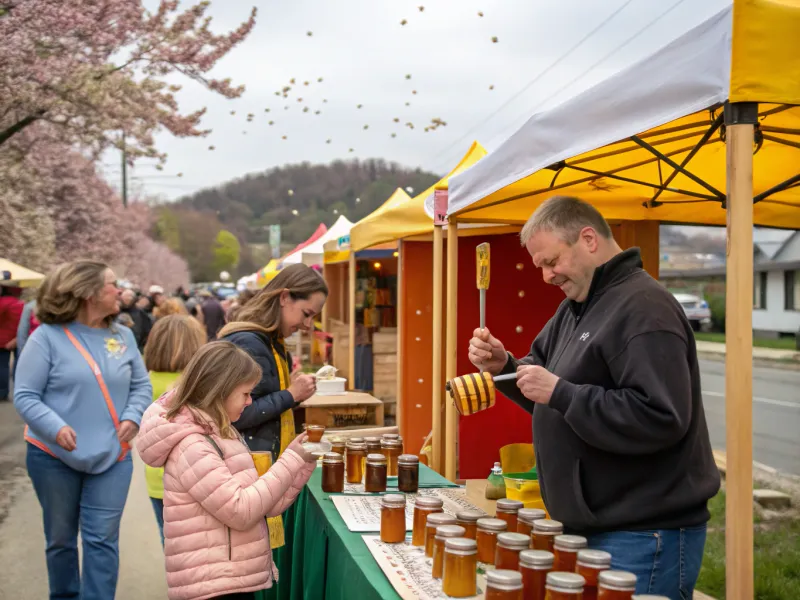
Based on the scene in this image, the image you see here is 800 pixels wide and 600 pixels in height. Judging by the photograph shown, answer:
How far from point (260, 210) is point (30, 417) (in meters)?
66.4

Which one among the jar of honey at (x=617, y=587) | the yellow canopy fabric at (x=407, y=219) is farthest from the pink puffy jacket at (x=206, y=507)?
the yellow canopy fabric at (x=407, y=219)

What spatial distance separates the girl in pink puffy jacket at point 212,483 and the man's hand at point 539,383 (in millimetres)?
974


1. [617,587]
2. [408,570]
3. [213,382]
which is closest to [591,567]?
[617,587]

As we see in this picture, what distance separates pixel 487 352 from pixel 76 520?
2.37 metres

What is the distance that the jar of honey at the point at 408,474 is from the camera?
3494 mm

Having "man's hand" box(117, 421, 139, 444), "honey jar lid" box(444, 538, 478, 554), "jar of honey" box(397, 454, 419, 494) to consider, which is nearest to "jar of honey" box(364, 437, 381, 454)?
"jar of honey" box(397, 454, 419, 494)

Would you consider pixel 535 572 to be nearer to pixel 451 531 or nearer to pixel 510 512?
pixel 451 531

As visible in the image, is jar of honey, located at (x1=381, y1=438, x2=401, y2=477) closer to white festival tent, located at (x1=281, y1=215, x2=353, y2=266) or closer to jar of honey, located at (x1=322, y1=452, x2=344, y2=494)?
jar of honey, located at (x1=322, y1=452, x2=344, y2=494)

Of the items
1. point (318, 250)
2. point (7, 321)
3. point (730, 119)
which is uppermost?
point (318, 250)

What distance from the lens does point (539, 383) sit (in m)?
2.17

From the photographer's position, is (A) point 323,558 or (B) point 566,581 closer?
(B) point 566,581

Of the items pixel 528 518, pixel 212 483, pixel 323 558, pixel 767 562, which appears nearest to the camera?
pixel 528 518

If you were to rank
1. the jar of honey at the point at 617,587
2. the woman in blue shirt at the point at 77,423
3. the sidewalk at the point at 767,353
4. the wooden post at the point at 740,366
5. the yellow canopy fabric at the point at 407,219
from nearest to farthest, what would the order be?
the jar of honey at the point at 617,587
the wooden post at the point at 740,366
the woman in blue shirt at the point at 77,423
the yellow canopy fabric at the point at 407,219
the sidewalk at the point at 767,353

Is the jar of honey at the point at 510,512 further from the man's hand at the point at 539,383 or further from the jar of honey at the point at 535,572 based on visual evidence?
the jar of honey at the point at 535,572
